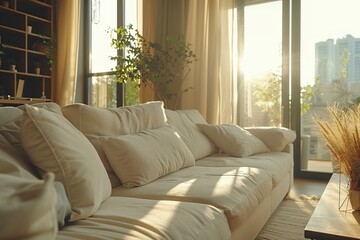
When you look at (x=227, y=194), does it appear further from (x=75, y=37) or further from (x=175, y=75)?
(x=75, y=37)

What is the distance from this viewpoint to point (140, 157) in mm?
1603

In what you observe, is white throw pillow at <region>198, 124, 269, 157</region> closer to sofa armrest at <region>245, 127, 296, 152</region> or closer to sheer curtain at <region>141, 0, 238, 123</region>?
sofa armrest at <region>245, 127, 296, 152</region>

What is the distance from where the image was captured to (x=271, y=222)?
84.4 inches

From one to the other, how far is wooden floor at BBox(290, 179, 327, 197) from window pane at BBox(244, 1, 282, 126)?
748 mm

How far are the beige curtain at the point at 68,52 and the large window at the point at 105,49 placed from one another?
30cm

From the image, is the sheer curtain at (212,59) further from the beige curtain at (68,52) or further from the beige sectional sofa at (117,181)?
the beige curtain at (68,52)

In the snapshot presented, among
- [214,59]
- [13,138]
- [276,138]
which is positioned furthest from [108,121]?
[214,59]

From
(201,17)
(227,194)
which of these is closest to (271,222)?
(227,194)

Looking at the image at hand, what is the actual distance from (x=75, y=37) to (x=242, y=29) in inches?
107

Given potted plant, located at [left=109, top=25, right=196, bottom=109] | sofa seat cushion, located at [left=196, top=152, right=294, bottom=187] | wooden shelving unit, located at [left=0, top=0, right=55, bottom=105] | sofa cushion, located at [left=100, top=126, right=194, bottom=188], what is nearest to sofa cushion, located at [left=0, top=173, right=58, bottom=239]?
sofa cushion, located at [left=100, top=126, right=194, bottom=188]

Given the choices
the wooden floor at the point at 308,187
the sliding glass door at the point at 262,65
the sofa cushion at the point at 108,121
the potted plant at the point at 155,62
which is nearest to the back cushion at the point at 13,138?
the sofa cushion at the point at 108,121

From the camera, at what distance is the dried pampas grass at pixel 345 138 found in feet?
3.96

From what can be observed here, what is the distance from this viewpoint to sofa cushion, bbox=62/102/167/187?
165cm

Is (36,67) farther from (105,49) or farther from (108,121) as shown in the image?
(108,121)
